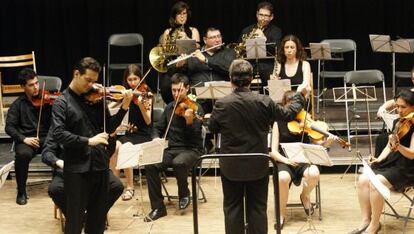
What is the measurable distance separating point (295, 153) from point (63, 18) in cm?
614

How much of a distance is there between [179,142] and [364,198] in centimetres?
204

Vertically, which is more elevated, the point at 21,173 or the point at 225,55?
the point at 225,55

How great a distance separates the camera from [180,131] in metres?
7.55

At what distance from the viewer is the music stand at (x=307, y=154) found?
6.18 metres

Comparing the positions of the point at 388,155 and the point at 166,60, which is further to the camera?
the point at 166,60

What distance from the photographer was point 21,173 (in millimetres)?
7871

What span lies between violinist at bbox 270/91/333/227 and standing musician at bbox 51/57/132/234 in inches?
74.0

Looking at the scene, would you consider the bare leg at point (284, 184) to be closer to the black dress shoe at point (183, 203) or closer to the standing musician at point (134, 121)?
the black dress shoe at point (183, 203)

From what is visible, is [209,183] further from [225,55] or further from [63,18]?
[63,18]

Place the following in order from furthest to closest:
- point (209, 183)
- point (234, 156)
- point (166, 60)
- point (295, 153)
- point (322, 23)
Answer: point (322, 23), point (166, 60), point (209, 183), point (295, 153), point (234, 156)

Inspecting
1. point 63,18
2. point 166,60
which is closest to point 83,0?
point 63,18

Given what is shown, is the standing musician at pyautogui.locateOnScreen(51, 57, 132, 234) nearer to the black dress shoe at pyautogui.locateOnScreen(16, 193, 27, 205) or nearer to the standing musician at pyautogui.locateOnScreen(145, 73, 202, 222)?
the standing musician at pyautogui.locateOnScreen(145, 73, 202, 222)

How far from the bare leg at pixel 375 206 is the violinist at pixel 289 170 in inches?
25.1

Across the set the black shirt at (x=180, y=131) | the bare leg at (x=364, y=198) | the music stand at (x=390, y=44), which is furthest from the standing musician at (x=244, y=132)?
the music stand at (x=390, y=44)
